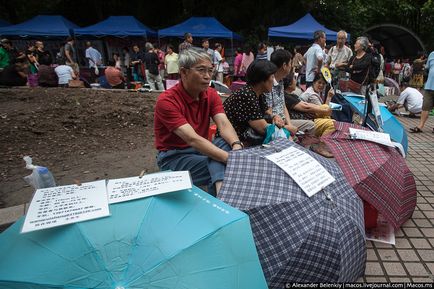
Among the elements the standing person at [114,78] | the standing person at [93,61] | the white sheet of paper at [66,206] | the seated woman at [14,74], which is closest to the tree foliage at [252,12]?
the standing person at [93,61]

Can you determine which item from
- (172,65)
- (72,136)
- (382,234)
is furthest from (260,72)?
(172,65)

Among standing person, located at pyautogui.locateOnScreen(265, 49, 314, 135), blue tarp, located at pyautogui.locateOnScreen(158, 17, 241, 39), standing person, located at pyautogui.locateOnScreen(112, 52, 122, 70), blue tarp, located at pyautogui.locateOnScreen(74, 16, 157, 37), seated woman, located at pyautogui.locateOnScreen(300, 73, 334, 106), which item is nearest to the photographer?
standing person, located at pyautogui.locateOnScreen(265, 49, 314, 135)

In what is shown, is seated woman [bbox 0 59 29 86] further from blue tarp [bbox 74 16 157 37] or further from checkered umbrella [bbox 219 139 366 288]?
checkered umbrella [bbox 219 139 366 288]

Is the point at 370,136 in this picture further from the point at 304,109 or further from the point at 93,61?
the point at 93,61

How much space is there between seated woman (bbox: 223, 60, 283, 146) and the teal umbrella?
1.63 m

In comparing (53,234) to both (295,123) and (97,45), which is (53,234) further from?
(97,45)

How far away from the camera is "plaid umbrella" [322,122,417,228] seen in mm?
2424

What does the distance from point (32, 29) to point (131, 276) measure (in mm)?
18492

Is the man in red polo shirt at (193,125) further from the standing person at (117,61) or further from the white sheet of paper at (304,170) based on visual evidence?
the standing person at (117,61)

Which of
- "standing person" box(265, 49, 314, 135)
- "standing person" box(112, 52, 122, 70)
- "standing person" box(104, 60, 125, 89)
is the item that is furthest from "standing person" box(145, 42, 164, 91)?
"standing person" box(265, 49, 314, 135)

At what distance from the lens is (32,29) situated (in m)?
16.2

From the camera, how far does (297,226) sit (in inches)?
71.0

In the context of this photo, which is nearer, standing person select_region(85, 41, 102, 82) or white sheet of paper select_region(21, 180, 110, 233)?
white sheet of paper select_region(21, 180, 110, 233)

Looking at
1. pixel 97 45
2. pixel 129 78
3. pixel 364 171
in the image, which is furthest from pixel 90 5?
pixel 364 171
